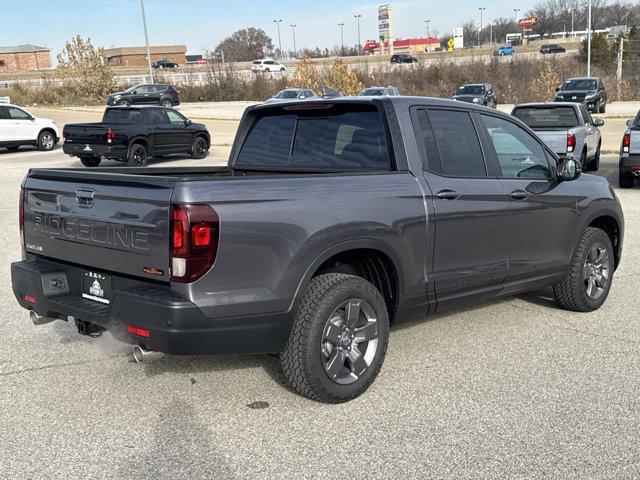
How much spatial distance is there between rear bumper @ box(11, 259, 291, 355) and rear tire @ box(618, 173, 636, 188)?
458 inches

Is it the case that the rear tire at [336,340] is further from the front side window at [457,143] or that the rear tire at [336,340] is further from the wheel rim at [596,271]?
the wheel rim at [596,271]

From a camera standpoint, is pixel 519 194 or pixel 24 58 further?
pixel 24 58

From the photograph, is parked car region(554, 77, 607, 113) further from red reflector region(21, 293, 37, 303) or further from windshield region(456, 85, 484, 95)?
red reflector region(21, 293, 37, 303)

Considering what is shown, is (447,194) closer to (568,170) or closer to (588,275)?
(568,170)

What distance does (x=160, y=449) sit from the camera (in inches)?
149

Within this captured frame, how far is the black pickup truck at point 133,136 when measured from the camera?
1927cm

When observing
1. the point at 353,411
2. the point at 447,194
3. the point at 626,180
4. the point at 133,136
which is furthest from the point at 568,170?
the point at 133,136

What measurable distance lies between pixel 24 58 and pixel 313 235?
445 ft

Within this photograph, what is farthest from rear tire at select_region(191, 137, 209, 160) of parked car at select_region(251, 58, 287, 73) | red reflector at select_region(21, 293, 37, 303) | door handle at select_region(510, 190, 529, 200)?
parked car at select_region(251, 58, 287, 73)

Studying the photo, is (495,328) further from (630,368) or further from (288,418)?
(288,418)

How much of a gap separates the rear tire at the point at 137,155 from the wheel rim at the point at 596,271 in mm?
15235

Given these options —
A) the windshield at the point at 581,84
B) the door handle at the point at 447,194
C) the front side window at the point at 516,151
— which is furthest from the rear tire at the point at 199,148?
the windshield at the point at 581,84

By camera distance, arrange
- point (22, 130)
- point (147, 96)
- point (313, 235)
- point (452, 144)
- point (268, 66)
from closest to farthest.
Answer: point (313, 235)
point (452, 144)
point (22, 130)
point (147, 96)
point (268, 66)

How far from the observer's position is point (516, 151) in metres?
Answer: 5.65
